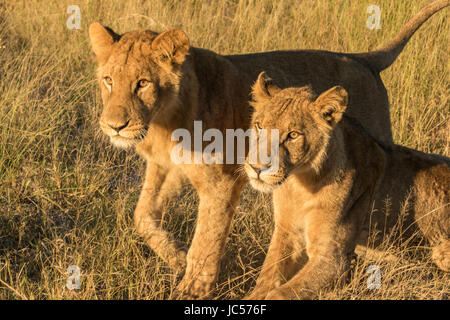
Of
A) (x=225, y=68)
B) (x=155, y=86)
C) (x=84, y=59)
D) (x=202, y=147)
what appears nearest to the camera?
(x=155, y=86)

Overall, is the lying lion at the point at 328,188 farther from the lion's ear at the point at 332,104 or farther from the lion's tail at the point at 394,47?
the lion's tail at the point at 394,47

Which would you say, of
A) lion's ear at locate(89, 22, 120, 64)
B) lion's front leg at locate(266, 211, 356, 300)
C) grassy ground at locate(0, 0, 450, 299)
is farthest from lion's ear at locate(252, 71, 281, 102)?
grassy ground at locate(0, 0, 450, 299)

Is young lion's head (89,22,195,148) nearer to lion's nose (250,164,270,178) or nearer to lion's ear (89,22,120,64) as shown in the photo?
lion's ear (89,22,120,64)

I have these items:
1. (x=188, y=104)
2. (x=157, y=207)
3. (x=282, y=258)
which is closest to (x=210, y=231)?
(x=282, y=258)

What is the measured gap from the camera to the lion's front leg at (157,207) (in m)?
4.43

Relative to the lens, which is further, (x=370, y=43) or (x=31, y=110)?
(x=370, y=43)

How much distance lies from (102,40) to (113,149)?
1.68m

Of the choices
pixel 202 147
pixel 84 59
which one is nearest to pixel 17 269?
pixel 202 147

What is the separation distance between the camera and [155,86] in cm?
378

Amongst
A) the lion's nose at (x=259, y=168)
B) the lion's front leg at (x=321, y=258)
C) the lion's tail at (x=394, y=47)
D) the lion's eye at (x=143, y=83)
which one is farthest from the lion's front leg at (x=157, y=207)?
the lion's tail at (x=394, y=47)

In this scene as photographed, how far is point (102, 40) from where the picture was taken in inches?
158

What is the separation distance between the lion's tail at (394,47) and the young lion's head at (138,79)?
5.58 ft
